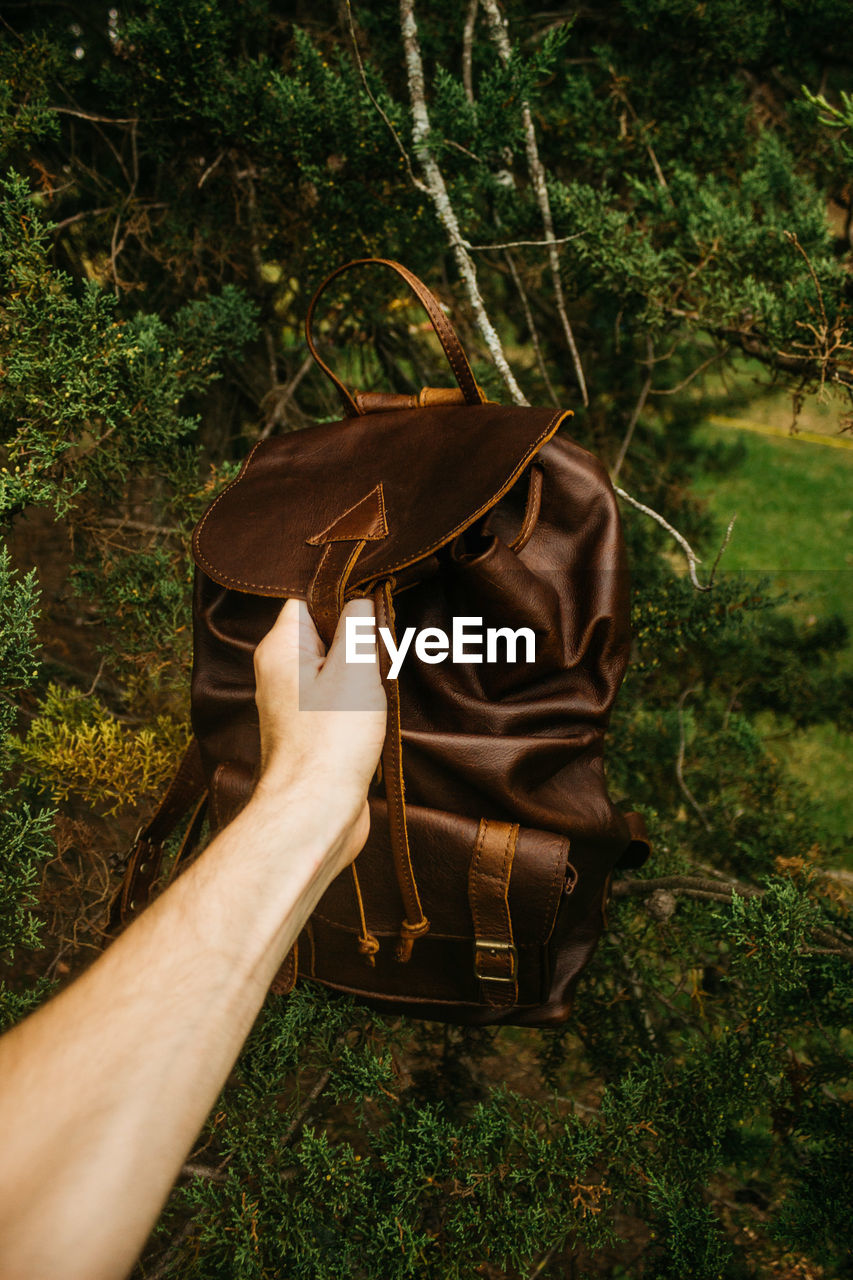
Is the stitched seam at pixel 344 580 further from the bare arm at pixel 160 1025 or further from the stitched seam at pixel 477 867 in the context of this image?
the stitched seam at pixel 477 867

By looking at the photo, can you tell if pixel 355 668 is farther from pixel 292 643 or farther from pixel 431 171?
pixel 431 171

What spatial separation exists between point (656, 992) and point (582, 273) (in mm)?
2089

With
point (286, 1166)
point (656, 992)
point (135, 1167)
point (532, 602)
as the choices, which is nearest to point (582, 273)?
point (532, 602)

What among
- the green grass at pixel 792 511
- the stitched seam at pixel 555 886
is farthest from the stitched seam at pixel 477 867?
the green grass at pixel 792 511

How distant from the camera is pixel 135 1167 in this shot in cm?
72

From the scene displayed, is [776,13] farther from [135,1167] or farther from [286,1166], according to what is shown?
[286,1166]

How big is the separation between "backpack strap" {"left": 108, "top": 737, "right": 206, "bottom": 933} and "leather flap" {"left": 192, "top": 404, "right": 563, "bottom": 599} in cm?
48

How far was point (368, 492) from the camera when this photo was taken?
138cm

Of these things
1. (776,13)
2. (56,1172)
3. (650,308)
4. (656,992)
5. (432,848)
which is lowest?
(656,992)

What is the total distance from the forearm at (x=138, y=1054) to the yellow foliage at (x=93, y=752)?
85cm

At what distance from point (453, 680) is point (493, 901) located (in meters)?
0.41

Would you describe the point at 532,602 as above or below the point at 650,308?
below

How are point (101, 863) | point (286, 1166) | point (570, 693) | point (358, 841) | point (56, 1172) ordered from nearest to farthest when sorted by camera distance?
point (56, 1172) < point (358, 841) < point (570, 693) < point (286, 1166) < point (101, 863)

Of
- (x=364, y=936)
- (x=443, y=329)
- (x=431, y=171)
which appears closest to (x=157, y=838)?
(x=364, y=936)
